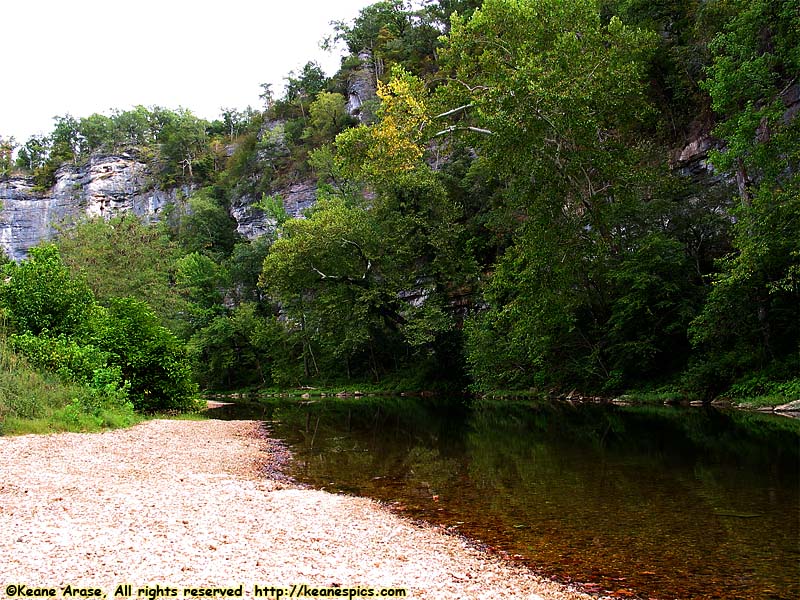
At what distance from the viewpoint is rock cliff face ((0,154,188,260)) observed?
7956 centimetres

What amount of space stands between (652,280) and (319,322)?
24.7 metres

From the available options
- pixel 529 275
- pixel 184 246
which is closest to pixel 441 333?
pixel 529 275

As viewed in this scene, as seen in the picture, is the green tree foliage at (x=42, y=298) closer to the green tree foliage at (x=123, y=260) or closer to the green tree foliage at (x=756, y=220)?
the green tree foliage at (x=123, y=260)

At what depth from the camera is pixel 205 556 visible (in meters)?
4.73

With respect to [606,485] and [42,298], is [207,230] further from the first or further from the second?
[606,485]

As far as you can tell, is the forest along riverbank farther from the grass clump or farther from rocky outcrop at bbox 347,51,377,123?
rocky outcrop at bbox 347,51,377,123

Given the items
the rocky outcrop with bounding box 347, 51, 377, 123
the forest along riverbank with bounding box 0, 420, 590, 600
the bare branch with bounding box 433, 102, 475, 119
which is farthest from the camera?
the rocky outcrop with bounding box 347, 51, 377, 123

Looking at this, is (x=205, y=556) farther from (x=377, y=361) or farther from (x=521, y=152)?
(x=377, y=361)

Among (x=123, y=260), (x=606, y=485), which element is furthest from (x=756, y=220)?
(x=123, y=260)

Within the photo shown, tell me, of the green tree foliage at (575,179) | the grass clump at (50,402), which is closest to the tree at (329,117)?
the green tree foliage at (575,179)

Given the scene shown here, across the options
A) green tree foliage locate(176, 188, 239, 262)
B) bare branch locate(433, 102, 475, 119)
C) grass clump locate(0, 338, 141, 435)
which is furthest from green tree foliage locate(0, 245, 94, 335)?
green tree foliage locate(176, 188, 239, 262)

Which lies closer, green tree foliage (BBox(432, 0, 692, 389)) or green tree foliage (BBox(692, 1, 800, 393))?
green tree foliage (BBox(692, 1, 800, 393))

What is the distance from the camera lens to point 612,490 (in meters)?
8.31

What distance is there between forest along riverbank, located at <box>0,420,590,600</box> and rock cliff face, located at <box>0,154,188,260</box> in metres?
78.0
